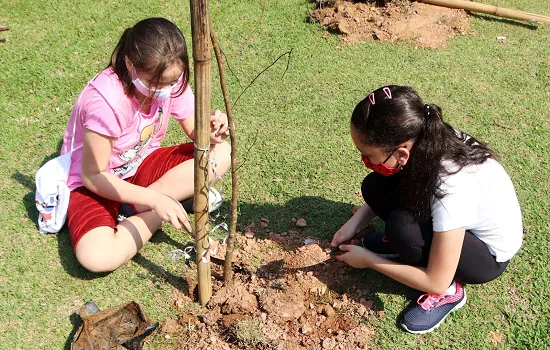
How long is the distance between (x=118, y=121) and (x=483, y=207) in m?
1.70

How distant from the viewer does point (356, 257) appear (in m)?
2.48

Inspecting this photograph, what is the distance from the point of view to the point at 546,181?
10.9 ft

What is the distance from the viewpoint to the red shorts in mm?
2600

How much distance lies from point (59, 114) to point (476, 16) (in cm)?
394

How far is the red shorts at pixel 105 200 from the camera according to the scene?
2.60 metres

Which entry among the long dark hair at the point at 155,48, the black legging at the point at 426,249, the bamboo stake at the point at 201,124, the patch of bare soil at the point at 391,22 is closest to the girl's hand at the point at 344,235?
the black legging at the point at 426,249

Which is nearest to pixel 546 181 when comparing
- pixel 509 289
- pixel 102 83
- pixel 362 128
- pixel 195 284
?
pixel 509 289

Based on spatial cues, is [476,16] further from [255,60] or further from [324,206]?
[324,206]

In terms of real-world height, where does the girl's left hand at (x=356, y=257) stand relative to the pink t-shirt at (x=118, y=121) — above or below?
below

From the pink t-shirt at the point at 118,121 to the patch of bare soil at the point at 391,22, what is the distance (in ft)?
7.49

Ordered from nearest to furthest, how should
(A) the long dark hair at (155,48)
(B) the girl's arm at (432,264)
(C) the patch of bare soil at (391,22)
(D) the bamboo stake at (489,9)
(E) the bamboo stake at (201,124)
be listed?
(E) the bamboo stake at (201,124)
(B) the girl's arm at (432,264)
(A) the long dark hair at (155,48)
(C) the patch of bare soil at (391,22)
(D) the bamboo stake at (489,9)

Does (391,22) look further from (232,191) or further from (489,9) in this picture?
(232,191)

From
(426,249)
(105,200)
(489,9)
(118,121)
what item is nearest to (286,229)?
(426,249)

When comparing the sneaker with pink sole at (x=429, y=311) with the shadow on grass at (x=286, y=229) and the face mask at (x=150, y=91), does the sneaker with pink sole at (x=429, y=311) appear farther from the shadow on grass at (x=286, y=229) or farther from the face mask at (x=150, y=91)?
the face mask at (x=150, y=91)
